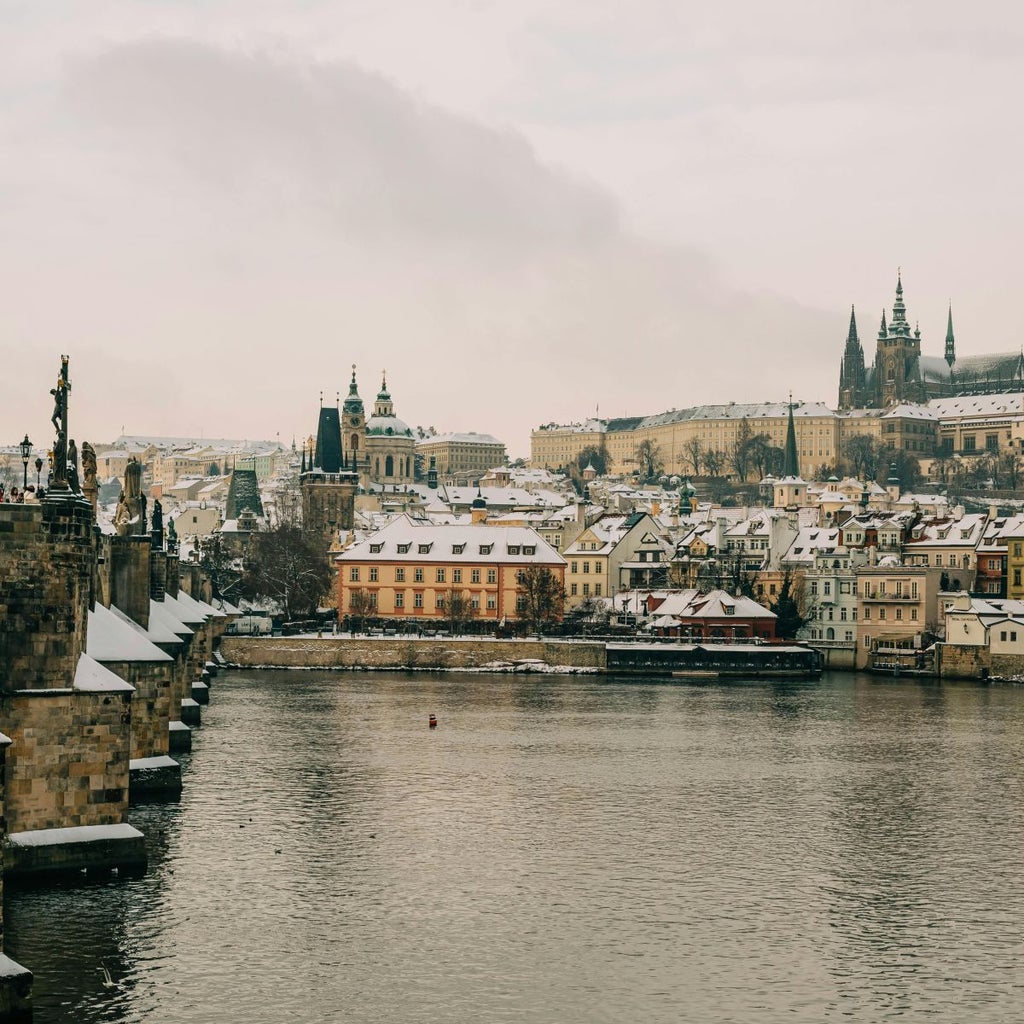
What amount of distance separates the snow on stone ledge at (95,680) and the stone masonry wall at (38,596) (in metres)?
0.22

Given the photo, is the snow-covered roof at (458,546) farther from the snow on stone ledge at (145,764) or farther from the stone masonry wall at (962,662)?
the snow on stone ledge at (145,764)

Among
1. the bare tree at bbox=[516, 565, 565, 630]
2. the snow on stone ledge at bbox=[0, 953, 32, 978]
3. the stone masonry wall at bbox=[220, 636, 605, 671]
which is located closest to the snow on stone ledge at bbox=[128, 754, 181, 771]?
the snow on stone ledge at bbox=[0, 953, 32, 978]

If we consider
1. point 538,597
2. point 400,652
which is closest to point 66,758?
point 400,652

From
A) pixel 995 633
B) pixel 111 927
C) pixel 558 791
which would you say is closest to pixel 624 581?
pixel 995 633

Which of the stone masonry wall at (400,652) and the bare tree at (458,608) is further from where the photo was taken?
the bare tree at (458,608)

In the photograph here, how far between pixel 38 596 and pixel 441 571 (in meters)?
83.7

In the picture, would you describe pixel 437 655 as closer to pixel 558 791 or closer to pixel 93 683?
pixel 558 791

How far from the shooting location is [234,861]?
33469mm

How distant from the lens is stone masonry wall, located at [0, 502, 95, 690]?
2795 cm

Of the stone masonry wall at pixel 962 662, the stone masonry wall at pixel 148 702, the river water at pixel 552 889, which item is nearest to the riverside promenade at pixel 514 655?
the stone masonry wall at pixel 962 662

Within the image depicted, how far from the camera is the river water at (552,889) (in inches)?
987

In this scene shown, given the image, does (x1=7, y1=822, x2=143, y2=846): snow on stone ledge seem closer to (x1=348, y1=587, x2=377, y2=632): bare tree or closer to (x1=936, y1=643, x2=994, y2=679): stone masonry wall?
(x1=936, y1=643, x2=994, y2=679): stone masonry wall

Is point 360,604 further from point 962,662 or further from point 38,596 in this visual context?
point 38,596

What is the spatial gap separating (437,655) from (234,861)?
2482 inches
